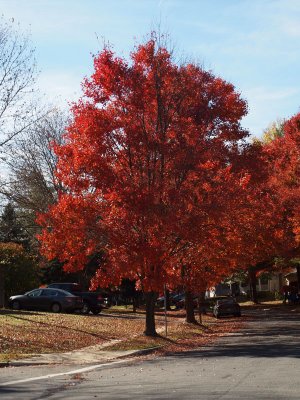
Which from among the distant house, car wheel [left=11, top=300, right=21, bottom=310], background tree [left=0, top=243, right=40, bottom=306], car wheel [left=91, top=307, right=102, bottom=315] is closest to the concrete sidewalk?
car wheel [left=11, top=300, right=21, bottom=310]

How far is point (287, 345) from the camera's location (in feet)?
71.7

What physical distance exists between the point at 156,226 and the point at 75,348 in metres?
5.18

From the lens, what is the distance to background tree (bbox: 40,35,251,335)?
24281 millimetres

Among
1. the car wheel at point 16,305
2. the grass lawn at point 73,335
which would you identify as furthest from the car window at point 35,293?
the grass lawn at point 73,335

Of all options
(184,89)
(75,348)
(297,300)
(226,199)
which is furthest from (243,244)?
(297,300)

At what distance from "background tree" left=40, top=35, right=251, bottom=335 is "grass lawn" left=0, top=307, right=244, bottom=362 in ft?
6.12

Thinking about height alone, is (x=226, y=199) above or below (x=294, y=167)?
below

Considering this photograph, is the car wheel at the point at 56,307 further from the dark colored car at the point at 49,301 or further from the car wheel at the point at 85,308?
the car wheel at the point at 85,308

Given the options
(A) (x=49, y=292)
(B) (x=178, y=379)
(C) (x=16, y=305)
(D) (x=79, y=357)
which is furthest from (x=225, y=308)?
(B) (x=178, y=379)

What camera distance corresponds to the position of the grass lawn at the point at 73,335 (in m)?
21.5

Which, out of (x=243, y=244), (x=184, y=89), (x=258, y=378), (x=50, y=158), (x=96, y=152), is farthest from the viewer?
(x=50, y=158)

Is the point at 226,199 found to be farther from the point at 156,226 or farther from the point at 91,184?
the point at 91,184

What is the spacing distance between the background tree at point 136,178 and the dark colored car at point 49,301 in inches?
457

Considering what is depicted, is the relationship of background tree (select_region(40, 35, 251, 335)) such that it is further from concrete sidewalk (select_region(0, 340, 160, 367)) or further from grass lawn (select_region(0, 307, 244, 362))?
concrete sidewalk (select_region(0, 340, 160, 367))
